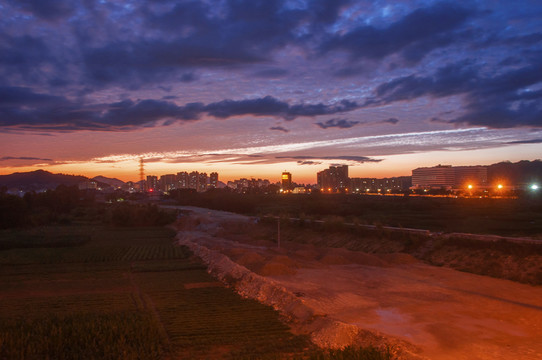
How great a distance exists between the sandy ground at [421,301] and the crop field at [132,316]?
2800mm

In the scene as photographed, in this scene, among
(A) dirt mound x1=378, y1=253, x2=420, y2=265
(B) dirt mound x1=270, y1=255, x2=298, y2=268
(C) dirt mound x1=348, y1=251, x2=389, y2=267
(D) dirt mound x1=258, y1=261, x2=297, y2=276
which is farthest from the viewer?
(A) dirt mound x1=378, y1=253, x2=420, y2=265

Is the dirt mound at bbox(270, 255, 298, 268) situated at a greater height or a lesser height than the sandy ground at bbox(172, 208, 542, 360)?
greater

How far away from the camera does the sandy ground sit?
1298 cm

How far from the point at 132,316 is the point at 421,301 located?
1147cm

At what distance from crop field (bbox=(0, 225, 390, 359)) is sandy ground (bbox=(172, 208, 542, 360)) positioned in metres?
2.80

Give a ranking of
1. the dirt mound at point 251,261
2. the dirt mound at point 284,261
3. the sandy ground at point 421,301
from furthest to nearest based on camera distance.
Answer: the dirt mound at point 284,261 < the dirt mound at point 251,261 < the sandy ground at point 421,301

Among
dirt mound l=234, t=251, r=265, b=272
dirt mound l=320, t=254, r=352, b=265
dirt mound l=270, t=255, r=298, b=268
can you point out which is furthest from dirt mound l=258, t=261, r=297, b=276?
dirt mound l=320, t=254, r=352, b=265

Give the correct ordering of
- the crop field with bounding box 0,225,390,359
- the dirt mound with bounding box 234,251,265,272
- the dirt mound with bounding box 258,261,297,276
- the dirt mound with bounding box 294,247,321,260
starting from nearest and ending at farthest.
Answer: the crop field with bounding box 0,225,390,359, the dirt mound with bounding box 258,261,297,276, the dirt mound with bounding box 234,251,265,272, the dirt mound with bounding box 294,247,321,260

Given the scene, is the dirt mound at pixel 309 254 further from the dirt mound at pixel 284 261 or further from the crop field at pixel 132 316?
the crop field at pixel 132 316

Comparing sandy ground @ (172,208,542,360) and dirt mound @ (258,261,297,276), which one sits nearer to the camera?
sandy ground @ (172,208,542,360)

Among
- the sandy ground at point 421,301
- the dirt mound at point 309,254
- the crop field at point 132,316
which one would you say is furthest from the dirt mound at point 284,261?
the crop field at point 132,316

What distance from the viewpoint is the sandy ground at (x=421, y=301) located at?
→ 1298cm

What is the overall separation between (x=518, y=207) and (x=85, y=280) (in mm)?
50655

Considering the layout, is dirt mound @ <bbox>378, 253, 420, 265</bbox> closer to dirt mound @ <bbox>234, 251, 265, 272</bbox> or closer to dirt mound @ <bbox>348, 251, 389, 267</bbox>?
dirt mound @ <bbox>348, 251, 389, 267</bbox>
